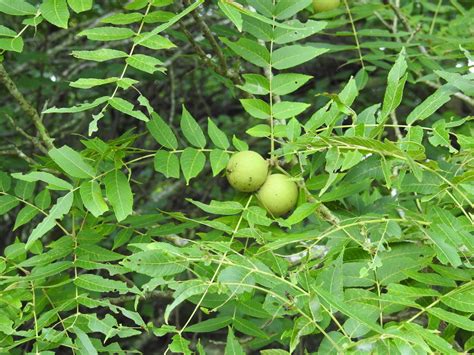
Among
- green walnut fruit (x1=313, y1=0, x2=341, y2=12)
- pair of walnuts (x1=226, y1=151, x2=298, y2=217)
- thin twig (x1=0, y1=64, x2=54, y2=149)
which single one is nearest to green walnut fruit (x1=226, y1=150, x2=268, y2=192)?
pair of walnuts (x1=226, y1=151, x2=298, y2=217)

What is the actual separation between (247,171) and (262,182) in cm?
8

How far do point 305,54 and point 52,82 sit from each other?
177cm

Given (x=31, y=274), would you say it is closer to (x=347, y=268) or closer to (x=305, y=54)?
(x=347, y=268)

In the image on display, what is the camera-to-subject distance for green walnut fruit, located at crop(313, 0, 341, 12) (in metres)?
3.05

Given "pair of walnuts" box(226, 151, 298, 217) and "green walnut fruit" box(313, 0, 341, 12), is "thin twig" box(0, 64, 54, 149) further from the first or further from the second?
"green walnut fruit" box(313, 0, 341, 12)

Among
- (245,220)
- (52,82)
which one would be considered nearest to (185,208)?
(52,82)

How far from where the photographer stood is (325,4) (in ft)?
10.0

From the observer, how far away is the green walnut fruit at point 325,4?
3.05 metres

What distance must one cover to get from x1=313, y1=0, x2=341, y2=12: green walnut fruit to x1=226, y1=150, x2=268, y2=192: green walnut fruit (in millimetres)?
1138

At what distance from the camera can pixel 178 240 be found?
235 centimetres

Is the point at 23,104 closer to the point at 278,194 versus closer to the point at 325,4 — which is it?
the point at 278,194

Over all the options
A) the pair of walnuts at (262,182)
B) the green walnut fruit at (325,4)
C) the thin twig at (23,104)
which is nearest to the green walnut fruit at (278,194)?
the pair of walnuts at (262,182)

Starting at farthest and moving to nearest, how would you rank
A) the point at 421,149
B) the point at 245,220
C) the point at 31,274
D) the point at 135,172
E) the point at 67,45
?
the point at 135,172 < the point at 67,45 < the point at 245,220 < the point at 31,274 < the point at 421,149

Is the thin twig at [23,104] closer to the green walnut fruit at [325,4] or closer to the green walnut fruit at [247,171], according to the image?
the green walnut fruit at [247,171]
